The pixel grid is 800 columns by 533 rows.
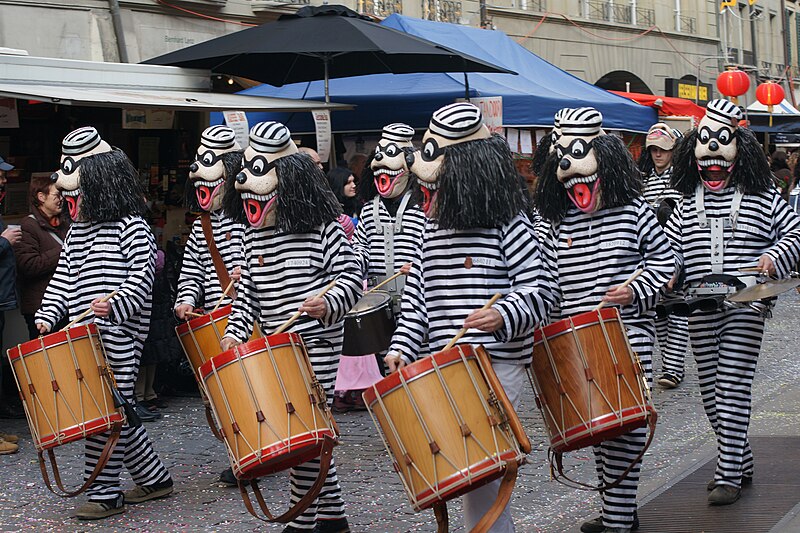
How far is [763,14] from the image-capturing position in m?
38.8

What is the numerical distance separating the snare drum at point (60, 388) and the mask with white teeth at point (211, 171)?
1430mm

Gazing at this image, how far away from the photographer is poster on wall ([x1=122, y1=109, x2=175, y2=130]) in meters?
10.7

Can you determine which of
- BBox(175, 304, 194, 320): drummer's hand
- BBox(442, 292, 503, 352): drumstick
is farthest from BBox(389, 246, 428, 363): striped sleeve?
BBox(175, 304, 194, 320): drummer's hand

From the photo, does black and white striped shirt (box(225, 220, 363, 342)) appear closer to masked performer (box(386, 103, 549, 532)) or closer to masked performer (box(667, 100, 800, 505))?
masked performer (box(386, 103, 549, 532))

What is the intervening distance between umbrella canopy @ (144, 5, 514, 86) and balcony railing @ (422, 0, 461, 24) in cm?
1069

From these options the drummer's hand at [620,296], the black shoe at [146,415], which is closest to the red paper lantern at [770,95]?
the black shoe at [146,415]

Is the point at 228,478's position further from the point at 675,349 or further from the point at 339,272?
the point at 675,349

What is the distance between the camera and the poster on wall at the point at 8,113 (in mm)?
9242

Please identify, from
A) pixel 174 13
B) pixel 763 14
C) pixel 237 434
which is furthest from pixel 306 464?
pixel 763 14

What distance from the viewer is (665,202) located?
994 centimetres

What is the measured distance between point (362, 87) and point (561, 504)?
6841 mm

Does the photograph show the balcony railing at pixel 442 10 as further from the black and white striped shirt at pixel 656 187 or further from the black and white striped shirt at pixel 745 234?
the black and white striped shirt at pixel 745 234

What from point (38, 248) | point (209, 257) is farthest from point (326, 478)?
point (38, 248)

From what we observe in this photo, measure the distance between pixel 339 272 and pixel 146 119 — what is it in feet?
18.6
